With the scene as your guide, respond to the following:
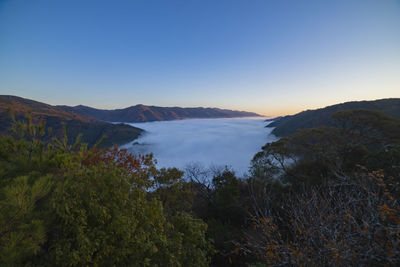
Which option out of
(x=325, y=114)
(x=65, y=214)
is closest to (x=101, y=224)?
(x=65, y=214)

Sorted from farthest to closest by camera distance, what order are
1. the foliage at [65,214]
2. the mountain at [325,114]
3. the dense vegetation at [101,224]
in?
the mountain at [325,114], the dense vegetation at [101,224], the foliage at [65,214]

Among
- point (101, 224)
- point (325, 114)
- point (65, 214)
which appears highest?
point (325, 114)

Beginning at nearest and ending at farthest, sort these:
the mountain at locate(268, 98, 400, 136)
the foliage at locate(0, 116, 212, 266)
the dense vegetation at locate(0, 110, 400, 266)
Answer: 1. the foliage at locate(0, 116, 212, 266)
2. the dense vegetation at locate(0, 110, 400, 266)
3. the mountain at locate(268, 98, 400, 136)

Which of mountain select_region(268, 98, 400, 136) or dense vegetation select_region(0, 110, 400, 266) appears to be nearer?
dense vegetation select_region(0, 110, 400, 266)

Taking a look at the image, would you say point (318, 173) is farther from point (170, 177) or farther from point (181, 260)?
point (181, 260)

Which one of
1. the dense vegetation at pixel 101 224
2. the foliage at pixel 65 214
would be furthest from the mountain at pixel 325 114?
the foliage at pixel 65 214

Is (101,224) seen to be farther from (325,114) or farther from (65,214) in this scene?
(325,114)

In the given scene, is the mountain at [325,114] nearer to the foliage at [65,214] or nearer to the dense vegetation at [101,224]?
the dense vegetation at [101,224]

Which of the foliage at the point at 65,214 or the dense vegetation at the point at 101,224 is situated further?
the dense vegetation at the point at 101,224

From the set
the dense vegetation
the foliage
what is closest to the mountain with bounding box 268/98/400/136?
the dense vegetation

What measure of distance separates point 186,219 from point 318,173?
15.0 meters

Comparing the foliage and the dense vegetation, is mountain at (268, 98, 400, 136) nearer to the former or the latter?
the dense vegetation

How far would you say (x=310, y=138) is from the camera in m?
17.3

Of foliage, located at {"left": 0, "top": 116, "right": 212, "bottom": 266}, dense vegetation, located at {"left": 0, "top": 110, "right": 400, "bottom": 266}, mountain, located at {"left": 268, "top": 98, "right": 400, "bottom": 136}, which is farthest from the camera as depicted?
mountain, located at {"left": 268, "top": 98, "right": 400, "bottom": 136}
